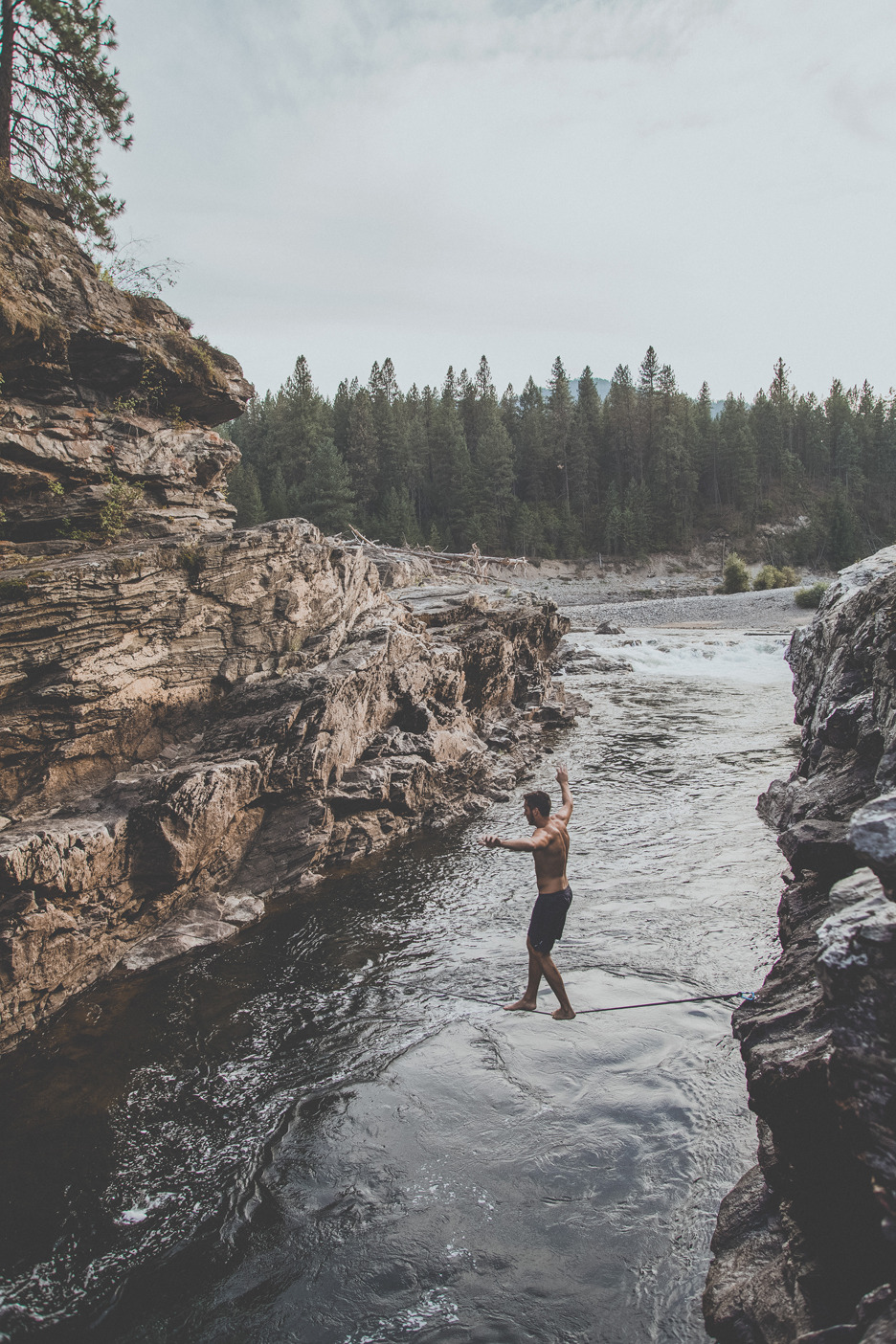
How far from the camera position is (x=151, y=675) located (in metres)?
11.8

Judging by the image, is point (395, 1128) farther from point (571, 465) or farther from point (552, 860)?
point (571, 465)

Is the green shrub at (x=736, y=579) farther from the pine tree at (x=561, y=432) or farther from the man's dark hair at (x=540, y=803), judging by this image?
the man's dark hair at (x=540, y=803)

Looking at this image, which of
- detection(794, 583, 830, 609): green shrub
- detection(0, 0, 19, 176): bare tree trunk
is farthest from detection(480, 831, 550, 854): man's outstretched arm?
detection(794, 583, 830, 609): green shrub

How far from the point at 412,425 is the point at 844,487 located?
2378 inches

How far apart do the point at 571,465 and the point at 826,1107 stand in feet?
310

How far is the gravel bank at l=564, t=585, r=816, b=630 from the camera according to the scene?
48844 millimetres

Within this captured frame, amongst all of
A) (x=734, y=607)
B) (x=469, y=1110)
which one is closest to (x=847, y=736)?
(x=469, y=1110)

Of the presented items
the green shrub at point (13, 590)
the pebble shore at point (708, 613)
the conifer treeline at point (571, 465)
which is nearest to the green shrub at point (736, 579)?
the pebble shore at point (708, 613)

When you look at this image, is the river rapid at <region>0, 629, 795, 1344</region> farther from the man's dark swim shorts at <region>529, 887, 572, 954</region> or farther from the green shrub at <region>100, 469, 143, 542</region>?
the green shrub at <region>100, 469, 143, 542</region>

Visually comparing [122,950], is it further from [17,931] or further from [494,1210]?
[494,1210]

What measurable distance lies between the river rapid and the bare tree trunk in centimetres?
1637

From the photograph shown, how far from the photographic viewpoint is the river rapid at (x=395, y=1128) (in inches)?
195

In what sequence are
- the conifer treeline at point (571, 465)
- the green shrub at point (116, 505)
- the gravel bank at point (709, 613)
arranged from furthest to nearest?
1. the conifer treeline at point (571, 465)
2. the gravel bank at point (709, 613)
3. the green shrub at point (116, 505)

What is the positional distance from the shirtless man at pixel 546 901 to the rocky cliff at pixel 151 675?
4.95m
